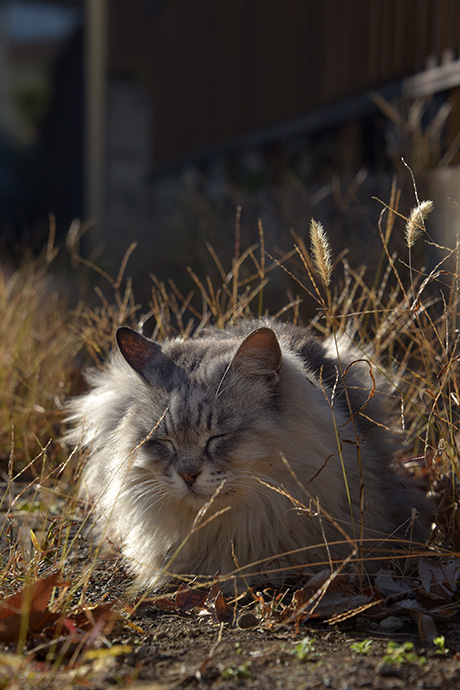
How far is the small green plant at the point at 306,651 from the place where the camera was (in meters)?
1.93

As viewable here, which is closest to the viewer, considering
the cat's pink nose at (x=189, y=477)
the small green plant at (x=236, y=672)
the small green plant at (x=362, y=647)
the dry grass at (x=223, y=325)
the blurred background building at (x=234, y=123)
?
the small green plant at (x=236, y=672)

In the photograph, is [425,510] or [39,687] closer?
[39,687]

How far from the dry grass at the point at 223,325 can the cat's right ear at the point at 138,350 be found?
413 millimetres

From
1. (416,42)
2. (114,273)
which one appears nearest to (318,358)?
(416,42)

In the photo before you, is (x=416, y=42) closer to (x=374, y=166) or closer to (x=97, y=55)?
(x=374, y=166)

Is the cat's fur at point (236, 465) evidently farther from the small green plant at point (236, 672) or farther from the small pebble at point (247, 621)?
the small green plant at point (236, 672)

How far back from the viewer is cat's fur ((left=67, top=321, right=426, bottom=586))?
7.76 ft

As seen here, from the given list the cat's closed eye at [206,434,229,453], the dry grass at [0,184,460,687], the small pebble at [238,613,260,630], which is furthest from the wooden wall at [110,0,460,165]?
the small pebble at [238,613,260,630]

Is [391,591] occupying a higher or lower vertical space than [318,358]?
lower

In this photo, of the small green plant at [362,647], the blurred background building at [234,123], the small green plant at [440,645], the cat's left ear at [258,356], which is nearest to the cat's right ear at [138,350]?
the cat's left ear at [258,356]

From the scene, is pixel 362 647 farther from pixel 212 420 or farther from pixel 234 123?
pixel 234 123

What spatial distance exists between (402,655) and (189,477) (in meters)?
0.80

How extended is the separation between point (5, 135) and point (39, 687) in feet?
54.0

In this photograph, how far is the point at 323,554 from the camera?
2.49 m
